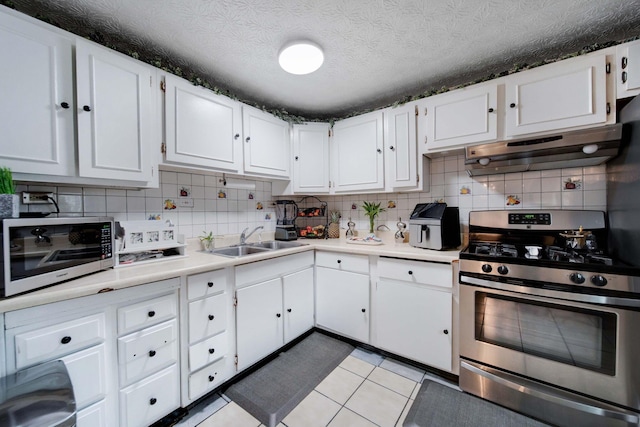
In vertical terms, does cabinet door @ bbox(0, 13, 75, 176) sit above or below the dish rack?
above

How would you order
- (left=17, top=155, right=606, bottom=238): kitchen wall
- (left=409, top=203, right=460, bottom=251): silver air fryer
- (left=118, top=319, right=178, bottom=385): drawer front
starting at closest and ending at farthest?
(left=118, top=319, right=178, bottom=385): drawer front, (left=17, top=155, right=606, bottom=238): kitchen wall, (left=409, top=203, right=460, bottom=251): silver air fryer

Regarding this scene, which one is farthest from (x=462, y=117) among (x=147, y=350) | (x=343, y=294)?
(x=147, y=350)

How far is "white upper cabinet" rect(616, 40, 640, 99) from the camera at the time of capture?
1292 millimetres

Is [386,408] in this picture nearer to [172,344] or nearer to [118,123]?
[172,344]

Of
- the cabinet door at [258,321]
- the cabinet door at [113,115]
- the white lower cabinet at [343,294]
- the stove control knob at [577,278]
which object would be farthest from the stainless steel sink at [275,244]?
the stove control knob at [577,278]

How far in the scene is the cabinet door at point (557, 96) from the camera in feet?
4.63

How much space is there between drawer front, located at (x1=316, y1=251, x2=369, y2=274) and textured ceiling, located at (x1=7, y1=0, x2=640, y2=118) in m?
1.45

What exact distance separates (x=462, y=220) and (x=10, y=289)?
8.74 ft

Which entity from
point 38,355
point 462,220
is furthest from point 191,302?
point 462,220

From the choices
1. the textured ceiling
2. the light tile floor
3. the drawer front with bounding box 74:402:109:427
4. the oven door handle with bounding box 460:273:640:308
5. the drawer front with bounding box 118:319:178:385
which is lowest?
the light tile floor

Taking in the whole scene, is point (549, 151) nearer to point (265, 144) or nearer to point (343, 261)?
point (343, 261)

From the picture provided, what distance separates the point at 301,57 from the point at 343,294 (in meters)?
1.81

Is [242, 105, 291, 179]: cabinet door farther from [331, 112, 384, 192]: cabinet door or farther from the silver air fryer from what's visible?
the silver air fryer

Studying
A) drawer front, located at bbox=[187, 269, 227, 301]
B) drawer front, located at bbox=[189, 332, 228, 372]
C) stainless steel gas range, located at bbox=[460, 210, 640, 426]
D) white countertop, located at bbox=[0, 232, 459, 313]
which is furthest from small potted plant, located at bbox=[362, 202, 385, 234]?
drawer front, located at bbox=[189, 332, 228, 372]
